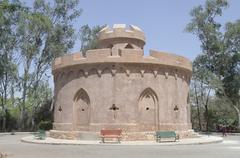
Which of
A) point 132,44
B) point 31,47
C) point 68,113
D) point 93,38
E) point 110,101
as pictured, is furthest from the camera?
point 93,38

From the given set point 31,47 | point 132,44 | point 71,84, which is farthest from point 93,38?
point 71,84

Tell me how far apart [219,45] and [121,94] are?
1848cm

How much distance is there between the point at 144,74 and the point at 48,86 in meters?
29.3

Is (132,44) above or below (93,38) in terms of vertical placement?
below

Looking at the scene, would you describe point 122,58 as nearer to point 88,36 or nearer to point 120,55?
point 120,55

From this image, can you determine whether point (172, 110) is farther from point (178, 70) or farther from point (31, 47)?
point (31, 47)

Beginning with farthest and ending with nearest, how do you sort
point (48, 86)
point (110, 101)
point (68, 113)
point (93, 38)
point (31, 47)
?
point (48, 86)
point (93, 38)
point (31, 47)
point (68, 113)
point (110, 101)

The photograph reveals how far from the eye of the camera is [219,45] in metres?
37.0

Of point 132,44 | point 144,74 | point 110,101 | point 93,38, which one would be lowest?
point 110,101

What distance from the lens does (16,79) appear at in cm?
3931

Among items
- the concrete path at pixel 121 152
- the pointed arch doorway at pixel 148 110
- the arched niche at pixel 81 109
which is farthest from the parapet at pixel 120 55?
the concrete path at pixel 121 152

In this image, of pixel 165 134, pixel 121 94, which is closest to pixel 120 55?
pixel 121 94

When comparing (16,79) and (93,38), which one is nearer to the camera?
(16,79)

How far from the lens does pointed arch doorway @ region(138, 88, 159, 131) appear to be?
73.6ft
